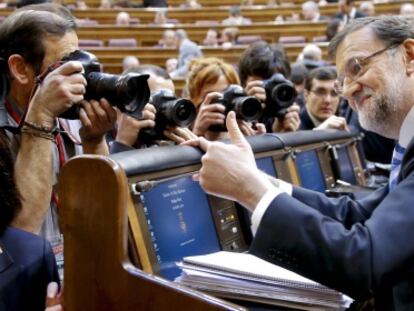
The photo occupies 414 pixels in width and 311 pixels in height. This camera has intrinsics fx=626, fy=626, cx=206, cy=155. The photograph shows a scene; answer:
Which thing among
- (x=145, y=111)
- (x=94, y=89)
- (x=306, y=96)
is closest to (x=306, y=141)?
(x=145, y=111)

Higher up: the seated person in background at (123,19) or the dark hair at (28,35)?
the dark hair at (28,35)

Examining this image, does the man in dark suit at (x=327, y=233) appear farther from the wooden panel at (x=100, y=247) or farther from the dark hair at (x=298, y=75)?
the dark hair at (x=298, y=75)

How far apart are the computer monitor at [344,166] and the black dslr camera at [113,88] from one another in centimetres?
87

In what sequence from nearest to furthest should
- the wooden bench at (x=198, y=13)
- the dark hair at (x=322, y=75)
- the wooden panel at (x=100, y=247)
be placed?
the wooden panel at (x=100, y=247)
the dark hair at (x=322, y=75)
the wooden bench at (x=198, y=13)

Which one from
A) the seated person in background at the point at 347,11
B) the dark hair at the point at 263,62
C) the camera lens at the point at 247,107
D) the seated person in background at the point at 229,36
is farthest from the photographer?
the seated person in background at the point at 347,11

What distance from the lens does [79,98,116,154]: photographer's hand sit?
4.45 feet

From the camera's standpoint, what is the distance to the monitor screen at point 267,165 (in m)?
1.53

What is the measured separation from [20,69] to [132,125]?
0.92ft

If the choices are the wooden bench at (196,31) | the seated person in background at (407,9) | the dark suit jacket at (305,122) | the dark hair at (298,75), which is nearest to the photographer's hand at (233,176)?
the dark suit jacket at (305,122)

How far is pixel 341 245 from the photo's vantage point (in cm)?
91

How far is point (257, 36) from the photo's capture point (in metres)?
7.68

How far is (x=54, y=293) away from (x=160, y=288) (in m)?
0.22

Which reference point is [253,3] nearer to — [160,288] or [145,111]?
[145,111]

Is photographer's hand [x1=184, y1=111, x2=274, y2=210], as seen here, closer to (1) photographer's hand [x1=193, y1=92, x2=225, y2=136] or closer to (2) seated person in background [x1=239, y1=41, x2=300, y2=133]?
(1) photographer's hand [x1=193, y1=92, x2=225, y2=136]
